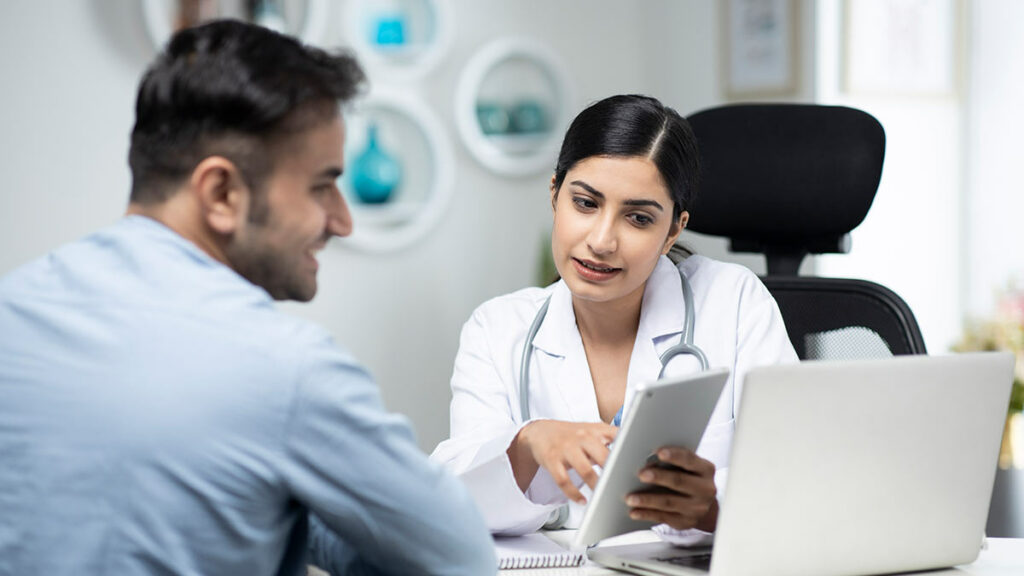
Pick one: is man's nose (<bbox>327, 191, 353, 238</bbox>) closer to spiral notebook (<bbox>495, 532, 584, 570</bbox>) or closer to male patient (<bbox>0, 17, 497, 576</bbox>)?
male patient (<bbox>0, 17, 497, 576</bbox>)

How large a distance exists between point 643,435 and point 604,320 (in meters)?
0.68

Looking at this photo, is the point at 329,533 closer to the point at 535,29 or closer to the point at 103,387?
the point at 103,387

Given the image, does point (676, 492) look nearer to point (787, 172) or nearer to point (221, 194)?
point (221, 194)

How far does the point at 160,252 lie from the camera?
0.91 m

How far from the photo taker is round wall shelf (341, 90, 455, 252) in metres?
3.30

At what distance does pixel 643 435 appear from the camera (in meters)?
1.12

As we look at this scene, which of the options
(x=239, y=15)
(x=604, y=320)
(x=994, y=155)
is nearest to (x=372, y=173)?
(x=239, y=15)

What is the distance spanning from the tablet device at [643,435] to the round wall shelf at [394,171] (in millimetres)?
2187

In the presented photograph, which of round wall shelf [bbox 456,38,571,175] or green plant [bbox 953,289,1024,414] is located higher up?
round wall shelf [bbox 456,38,571,175]

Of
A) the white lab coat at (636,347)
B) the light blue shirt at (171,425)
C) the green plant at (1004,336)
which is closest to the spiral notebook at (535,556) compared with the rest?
the white lab coat at (636,347)

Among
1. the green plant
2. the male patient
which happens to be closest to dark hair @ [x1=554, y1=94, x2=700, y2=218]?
the male patient

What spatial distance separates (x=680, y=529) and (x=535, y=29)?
107 inches

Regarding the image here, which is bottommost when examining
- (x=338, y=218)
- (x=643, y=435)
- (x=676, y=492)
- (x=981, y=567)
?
(x=981, y=567)

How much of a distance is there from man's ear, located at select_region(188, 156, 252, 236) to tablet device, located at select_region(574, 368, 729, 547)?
0.41 metres
